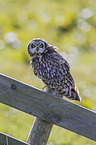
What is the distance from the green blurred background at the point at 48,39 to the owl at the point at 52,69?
76.0 inches

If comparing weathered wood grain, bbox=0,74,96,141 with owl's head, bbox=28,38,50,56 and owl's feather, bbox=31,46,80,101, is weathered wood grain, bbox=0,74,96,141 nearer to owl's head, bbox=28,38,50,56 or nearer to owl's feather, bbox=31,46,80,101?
owl's feather, bbox=31,46,80,101

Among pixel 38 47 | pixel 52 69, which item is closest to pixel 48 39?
pixel 38 47

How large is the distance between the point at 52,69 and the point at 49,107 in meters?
0.68

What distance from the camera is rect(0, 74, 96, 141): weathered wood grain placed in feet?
8.37

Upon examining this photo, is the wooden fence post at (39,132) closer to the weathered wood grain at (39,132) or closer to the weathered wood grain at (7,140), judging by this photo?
the weathered wood grain at (39,132)

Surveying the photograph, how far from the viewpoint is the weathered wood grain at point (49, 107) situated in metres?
2.55

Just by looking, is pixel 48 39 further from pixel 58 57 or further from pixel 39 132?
pixel 39 132

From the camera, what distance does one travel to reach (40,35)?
32.5 ft

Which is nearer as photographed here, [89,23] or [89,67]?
[89,67]

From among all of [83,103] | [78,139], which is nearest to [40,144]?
[78,139]

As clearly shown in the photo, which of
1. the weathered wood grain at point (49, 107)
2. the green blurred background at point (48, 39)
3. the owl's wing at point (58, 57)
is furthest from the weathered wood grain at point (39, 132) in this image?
the green blurred background at point (48, 39)

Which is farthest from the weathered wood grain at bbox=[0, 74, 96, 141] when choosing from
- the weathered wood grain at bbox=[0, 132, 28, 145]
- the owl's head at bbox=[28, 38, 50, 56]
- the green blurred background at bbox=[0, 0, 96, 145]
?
the green blurred background at bbox=[0, 0, 96, 145]

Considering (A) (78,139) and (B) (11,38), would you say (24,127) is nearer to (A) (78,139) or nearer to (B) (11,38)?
(A) (78,139)

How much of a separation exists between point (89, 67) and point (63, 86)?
211 inches
